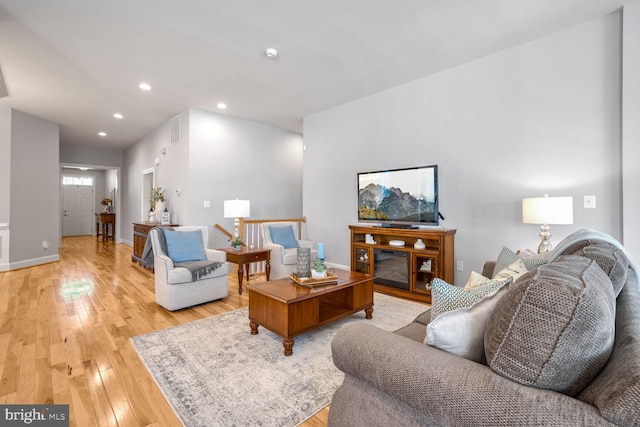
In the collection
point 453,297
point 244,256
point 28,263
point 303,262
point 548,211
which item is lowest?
point 28,263

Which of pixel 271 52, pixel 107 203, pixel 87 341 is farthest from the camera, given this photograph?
pixel 107 203

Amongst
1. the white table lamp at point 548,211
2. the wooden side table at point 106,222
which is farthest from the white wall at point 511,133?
the wooden side table at point 106,222

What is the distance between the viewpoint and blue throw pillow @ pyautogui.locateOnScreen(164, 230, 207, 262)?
3342 millimetres

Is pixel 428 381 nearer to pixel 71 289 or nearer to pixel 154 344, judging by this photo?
pixel 154 344

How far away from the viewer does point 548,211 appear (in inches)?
102

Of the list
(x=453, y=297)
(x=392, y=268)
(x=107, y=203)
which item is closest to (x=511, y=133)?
(x=392, y=268)

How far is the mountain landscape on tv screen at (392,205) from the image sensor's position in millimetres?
3688

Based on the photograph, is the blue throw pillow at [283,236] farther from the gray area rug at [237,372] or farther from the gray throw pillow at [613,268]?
the gray throw pillow at [613,268]

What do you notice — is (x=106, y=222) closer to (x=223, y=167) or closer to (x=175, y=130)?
(x=175, y=130)

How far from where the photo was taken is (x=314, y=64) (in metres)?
3.52

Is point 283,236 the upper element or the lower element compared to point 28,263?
upper

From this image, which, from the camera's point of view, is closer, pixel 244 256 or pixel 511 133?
pixel 511 133

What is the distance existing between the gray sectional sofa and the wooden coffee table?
A: 135 cm

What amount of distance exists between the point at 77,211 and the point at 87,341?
1042 centimetres
